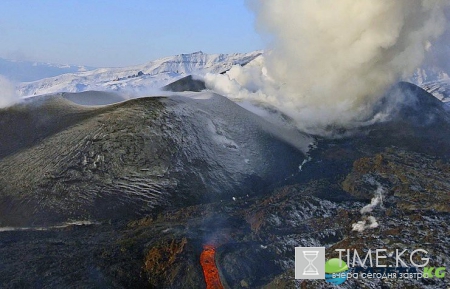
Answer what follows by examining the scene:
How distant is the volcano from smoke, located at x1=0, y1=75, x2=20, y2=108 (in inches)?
94.4

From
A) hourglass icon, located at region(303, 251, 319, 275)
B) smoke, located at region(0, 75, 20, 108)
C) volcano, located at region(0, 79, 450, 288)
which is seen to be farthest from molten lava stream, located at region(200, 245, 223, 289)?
smoke, located at region(0, 75, 20, 108)

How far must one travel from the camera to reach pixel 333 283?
21703mm

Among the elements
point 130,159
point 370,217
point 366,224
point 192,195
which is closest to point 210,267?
point 192,195

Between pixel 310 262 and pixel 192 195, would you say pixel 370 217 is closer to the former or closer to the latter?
pixel 310 262

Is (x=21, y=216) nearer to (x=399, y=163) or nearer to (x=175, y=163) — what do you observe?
(x=175, y=163)

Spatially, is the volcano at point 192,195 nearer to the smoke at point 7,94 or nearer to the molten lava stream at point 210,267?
the molten lava stream at point 210,267

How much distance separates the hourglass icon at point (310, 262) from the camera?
22.5 meters

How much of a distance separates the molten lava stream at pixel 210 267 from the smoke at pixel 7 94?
40.8 meters

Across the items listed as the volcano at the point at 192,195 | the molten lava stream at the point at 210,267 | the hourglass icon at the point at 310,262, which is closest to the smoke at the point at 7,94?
the volcano at the point at 192,195

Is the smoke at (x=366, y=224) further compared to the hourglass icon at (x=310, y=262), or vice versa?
the smoke at (x=366, y=224)

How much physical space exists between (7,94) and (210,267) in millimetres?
44813

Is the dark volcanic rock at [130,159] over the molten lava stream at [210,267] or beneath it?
over

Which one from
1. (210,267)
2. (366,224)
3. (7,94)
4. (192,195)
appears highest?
(7,94)

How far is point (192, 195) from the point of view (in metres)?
33.6
